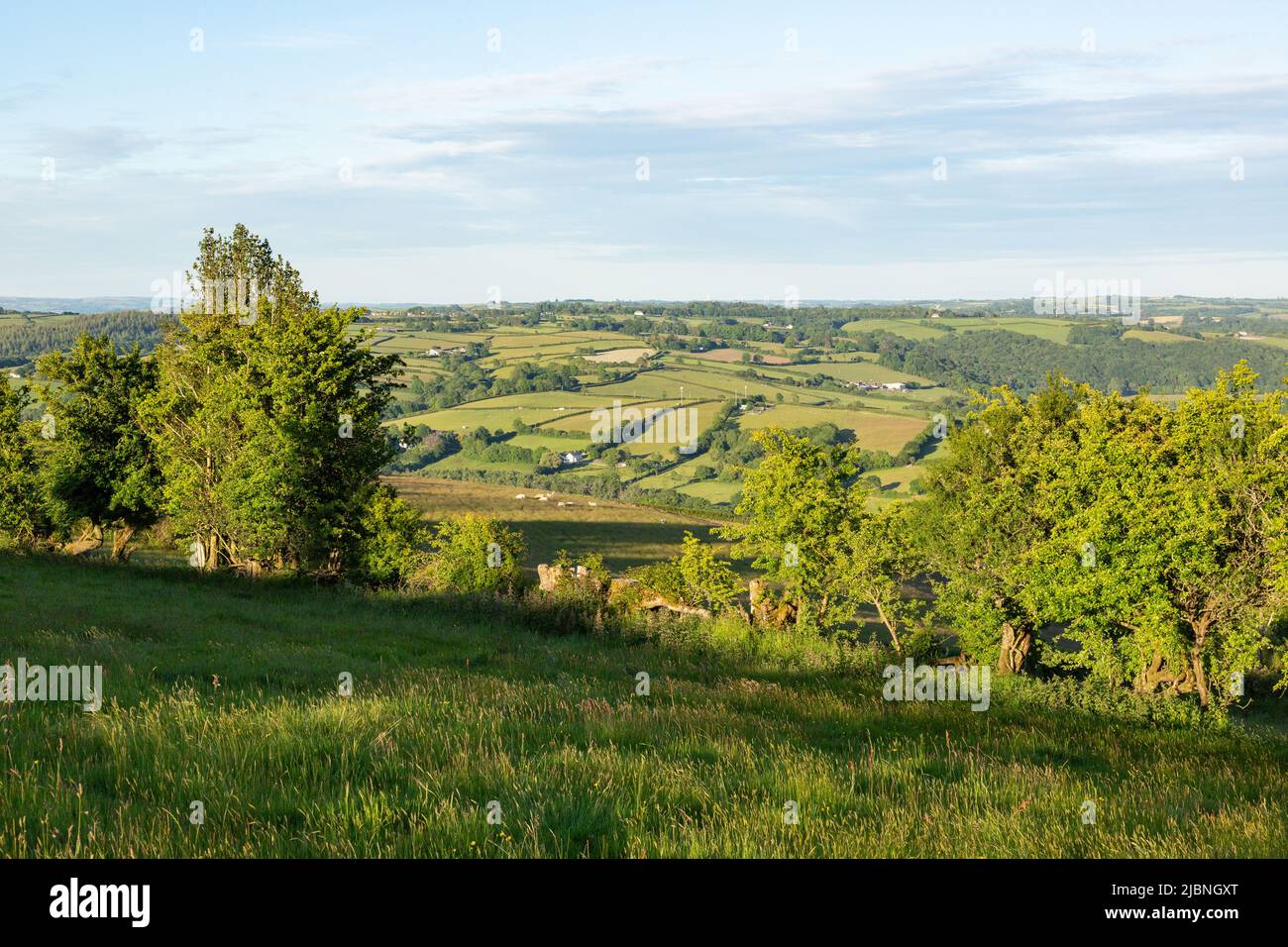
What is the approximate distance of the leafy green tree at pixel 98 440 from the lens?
45500mm

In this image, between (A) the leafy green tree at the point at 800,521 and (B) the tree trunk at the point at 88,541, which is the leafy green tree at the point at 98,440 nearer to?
(B) the tree trunk at the point at 88,541

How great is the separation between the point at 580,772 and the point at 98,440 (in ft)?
158

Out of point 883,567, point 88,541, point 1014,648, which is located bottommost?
point 1014,648

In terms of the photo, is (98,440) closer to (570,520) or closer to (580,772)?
(580,772)

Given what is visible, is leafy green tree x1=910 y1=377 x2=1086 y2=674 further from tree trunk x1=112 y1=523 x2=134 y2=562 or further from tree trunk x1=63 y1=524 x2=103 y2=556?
tree trunk x1=63 y1=524 x2=103 y2=556

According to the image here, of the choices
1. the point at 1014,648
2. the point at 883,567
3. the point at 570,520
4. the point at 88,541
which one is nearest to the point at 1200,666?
the point at 1014,648

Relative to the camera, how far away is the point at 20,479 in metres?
47.8

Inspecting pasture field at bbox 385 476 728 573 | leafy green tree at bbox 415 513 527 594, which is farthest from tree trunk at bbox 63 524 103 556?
pasture field at bbox 385 476 728 573

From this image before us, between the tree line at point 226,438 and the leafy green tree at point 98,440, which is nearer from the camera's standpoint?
the tree line at point 226,438

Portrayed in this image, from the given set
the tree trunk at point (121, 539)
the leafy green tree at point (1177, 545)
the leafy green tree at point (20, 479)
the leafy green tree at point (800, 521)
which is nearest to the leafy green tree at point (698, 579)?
the leafy green tree at point (800, 521)

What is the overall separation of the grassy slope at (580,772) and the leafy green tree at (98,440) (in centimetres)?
3384

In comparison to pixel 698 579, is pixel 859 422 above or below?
above

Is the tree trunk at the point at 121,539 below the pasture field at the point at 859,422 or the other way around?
below
